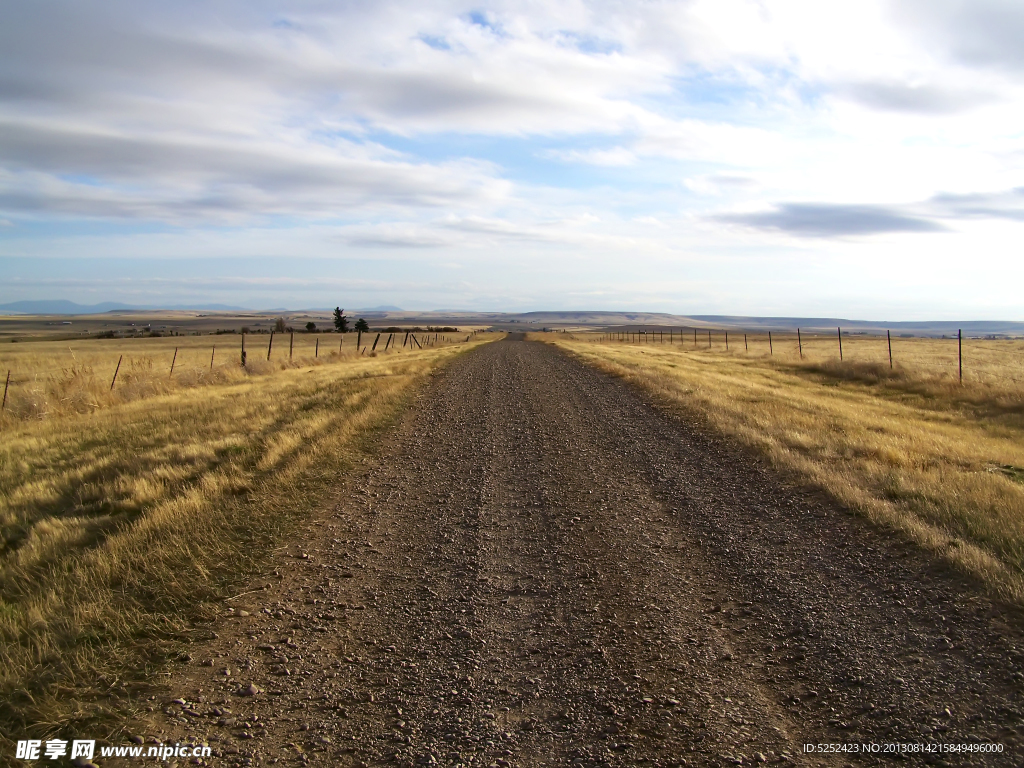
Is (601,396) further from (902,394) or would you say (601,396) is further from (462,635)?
(462,635)

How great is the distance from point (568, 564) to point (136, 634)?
3.27 metres

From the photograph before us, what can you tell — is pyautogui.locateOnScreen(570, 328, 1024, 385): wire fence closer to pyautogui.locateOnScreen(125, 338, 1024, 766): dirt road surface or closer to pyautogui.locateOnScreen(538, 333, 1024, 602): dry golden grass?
pyautogui.locateOnScreen(538, 333, 1024, 602): dry golden grass

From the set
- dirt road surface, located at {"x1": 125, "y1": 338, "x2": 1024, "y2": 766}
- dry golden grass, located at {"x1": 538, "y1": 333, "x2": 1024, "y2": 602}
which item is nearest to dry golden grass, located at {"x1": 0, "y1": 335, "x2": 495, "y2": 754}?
dirt road surface, located at {"x1": 125, "y1": 338, "x2": 1024, "y2": 766}

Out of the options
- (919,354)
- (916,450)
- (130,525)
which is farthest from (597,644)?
(919,354)

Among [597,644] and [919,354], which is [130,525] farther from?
[919,354]

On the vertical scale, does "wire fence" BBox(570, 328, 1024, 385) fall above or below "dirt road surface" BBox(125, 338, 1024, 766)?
above

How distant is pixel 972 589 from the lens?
4.90 metres

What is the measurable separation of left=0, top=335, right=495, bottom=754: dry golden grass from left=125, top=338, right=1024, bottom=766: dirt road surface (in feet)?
1.50

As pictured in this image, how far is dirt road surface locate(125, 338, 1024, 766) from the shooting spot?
3.25m

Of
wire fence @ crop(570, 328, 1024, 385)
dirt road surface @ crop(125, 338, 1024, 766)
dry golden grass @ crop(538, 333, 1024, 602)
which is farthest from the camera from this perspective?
wire fence @ crop(570, 328, 1024, 385)

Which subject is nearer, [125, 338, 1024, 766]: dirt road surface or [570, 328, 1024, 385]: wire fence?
[125, 338, 1024, 766]: dirt road surface

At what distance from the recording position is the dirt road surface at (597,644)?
325 cm

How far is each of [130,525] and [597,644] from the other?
213 inches

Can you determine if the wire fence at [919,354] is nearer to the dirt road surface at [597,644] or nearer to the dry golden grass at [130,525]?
the dirt road surface at [597,644]
